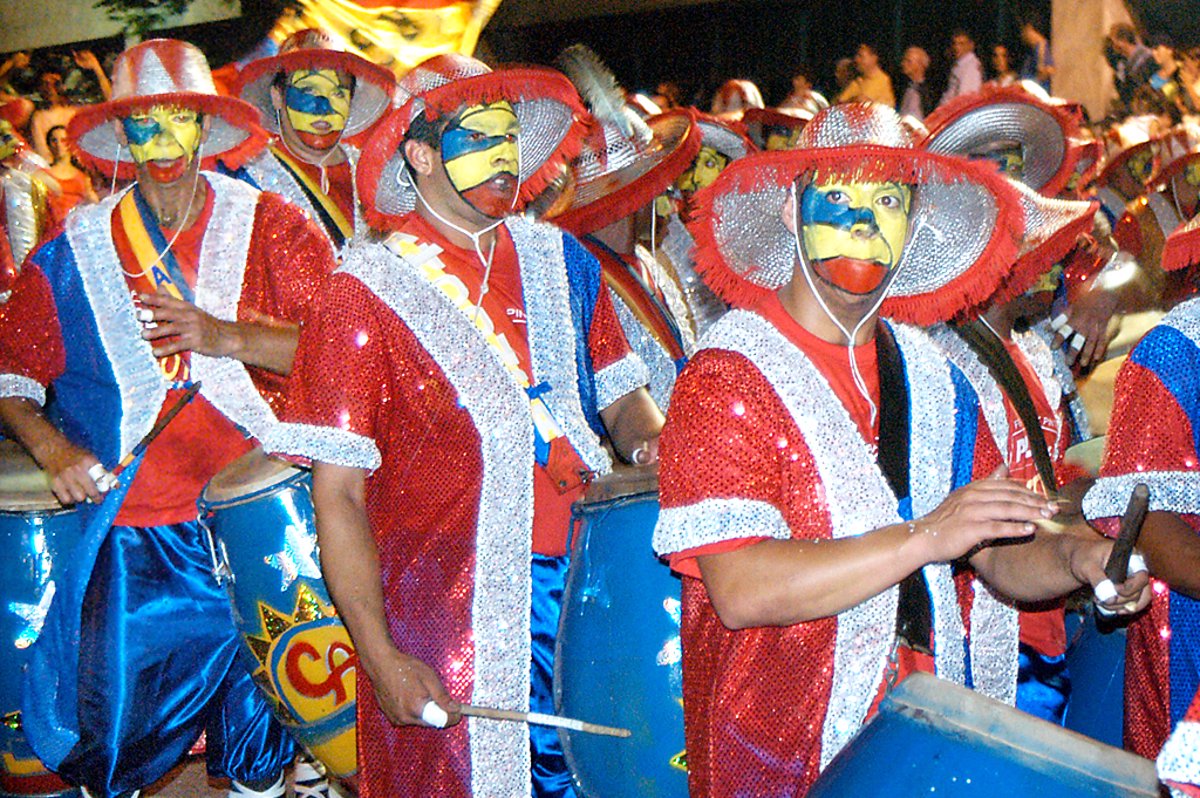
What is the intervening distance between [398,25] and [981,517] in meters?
4.62

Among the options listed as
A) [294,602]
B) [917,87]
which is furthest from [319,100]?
[917,87]

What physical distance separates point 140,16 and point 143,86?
7913 millimetres

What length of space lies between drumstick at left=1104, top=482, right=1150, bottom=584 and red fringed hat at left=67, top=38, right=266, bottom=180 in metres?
3.05

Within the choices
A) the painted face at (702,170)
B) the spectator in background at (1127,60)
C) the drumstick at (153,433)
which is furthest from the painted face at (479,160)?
the spectator in background at (1127,60)

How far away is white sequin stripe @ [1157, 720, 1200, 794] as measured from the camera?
171 centimetres

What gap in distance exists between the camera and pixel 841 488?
103 inches

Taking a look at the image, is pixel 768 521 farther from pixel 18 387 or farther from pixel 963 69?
pixel 963 69

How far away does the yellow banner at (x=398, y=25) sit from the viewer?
618cm

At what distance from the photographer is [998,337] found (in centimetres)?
417

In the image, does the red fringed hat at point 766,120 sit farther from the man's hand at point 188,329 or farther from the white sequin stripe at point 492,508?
the white sequin stripe at point 492,508

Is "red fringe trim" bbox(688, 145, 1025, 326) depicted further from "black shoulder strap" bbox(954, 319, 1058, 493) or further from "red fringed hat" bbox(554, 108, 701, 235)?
"red fringed hat" bbox(554, 108, 701, 235)

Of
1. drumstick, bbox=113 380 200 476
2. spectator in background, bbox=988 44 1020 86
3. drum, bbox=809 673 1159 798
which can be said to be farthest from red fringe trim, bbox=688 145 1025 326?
spectator in background, bbox=988 44 1020 86

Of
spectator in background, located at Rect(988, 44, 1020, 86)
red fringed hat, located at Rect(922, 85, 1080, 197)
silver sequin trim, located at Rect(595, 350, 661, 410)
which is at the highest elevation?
spectator in background, located at Rect(988, 44, 1020, 86)

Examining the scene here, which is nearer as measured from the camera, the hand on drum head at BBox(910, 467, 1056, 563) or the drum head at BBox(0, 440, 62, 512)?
the hand on drum head at BBox(910, 467, 1056, 563)
